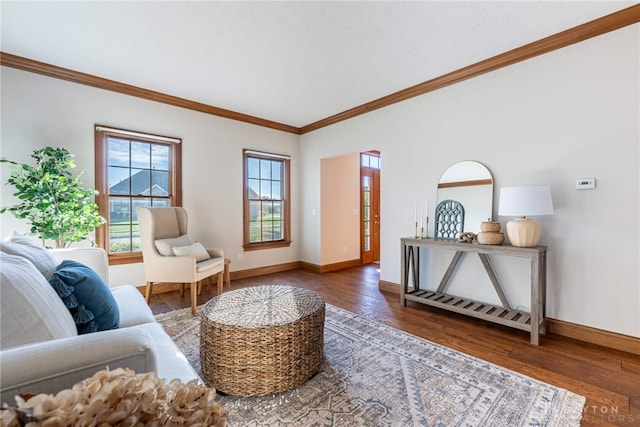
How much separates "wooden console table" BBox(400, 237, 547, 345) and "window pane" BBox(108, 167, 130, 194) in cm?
340

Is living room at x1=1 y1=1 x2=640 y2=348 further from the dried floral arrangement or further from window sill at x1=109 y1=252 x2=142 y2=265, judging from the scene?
the dried floral arrangement

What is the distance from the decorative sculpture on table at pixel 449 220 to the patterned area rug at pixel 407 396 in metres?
1.33

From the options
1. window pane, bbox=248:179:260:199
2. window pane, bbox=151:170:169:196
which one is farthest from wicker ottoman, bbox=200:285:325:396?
window pane, bbox=248:179:260:199

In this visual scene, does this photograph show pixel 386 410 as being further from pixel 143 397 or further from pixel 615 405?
pixel 143 397

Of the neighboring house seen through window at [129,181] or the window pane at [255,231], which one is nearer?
the neighboring house seen through window at [129,181]

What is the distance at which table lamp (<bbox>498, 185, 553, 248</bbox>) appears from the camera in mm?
2248

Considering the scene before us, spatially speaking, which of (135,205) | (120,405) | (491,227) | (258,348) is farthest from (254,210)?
(120,405)

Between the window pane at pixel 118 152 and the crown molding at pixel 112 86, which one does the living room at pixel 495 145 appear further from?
the window pane at pixel 118 152

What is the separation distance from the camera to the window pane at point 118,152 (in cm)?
340

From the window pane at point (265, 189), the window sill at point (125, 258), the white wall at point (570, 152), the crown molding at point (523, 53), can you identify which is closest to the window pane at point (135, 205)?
the window sill at point (125, 258)

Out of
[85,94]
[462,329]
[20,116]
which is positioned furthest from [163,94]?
[462,329]

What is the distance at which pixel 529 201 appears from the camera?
7.47ft

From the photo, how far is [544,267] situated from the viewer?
245cm

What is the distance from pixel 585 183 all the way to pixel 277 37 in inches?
111
